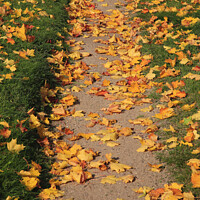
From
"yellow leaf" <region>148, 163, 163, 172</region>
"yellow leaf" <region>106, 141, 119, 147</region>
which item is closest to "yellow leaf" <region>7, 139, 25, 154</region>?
"yellow leaf" <region>106, 141, 119, 147</region>

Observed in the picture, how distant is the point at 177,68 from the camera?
15.3ft

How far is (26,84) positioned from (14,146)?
1.18 metres

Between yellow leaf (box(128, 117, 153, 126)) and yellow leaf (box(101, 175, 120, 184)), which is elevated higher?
yellow leaf (box(128, 117, 153, 126))

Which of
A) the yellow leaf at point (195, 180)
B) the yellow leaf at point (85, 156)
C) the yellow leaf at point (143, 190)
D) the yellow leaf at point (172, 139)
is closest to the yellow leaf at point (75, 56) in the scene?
the yellow leaf at point (85, 156)

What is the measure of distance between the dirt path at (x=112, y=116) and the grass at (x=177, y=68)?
0.52 ft

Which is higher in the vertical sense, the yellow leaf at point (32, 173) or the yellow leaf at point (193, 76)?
the yellow leaf at point (193, 76)

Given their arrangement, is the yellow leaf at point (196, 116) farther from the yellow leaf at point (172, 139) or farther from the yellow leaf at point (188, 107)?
the yellow leaf at point (172, 139)

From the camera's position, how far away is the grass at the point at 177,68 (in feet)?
10.4

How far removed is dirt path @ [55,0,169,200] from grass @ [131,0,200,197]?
0.52 ft

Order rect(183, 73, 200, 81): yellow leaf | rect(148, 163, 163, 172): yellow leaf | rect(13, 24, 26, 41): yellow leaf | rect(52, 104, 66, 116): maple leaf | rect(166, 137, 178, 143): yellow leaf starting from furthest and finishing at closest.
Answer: rect(13, 24, 26, 41): yellow leaf < rect(183, 73, 200, 81): yellow leaf < rect(52, 104, 66, 116): maple leaf < rect(166, 137, 178, 143): yellow leaf < rect(148, 163, 163, 172): yellow leaf

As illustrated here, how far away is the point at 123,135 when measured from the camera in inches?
146

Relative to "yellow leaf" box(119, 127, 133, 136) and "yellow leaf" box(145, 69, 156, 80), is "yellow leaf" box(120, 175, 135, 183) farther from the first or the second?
"yellow leaf" box(145, 69, 156, 80)

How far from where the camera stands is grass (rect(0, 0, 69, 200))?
115 inches

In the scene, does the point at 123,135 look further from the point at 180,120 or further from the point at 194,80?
the point at 194,80
